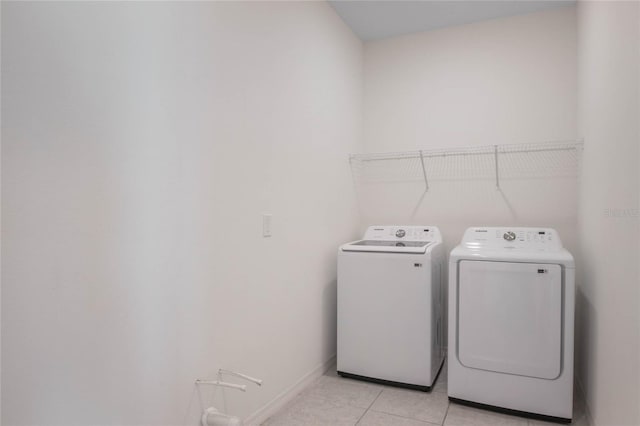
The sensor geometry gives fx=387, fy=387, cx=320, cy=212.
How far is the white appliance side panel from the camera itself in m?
2.36

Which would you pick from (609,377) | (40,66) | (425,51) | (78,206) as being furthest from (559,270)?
(40,66)

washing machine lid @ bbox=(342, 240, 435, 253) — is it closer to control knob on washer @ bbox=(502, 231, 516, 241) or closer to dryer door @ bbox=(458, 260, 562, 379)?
dryer door @ bbox=(458, 260, 562, 379)

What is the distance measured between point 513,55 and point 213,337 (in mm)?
2793

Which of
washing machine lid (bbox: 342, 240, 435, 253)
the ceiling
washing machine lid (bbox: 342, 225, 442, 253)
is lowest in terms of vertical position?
washing machine lid (bbox: 342, 240, 435, 253)

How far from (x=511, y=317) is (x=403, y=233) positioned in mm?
991

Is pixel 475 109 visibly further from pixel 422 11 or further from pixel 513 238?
pixel 513 238

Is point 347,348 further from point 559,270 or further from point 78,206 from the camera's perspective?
point 78,206

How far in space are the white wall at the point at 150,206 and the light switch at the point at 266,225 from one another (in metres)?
0.05

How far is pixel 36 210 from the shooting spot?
1011 millimetres

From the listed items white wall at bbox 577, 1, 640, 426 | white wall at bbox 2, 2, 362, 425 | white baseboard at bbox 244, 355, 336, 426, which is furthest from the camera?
white baseboard at bbox 244, 355, 336, 426

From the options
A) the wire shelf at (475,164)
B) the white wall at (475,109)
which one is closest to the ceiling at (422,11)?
the white wall at (475,109)

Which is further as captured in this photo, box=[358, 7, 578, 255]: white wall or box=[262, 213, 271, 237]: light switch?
box=[358, 7, 578, 255]: white wall

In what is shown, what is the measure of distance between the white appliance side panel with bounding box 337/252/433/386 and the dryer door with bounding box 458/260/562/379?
24 centimetres

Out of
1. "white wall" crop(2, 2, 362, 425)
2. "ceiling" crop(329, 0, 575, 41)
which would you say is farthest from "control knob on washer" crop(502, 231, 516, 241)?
"ceiling" crop(329, 0, 575, 41)
